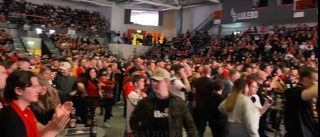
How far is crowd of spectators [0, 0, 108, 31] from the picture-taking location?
2367 cm

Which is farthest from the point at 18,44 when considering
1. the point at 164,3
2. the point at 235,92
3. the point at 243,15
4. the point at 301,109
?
the point at 301,109

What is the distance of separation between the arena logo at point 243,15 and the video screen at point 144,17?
10.2m

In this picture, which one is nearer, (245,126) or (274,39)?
(245,126)

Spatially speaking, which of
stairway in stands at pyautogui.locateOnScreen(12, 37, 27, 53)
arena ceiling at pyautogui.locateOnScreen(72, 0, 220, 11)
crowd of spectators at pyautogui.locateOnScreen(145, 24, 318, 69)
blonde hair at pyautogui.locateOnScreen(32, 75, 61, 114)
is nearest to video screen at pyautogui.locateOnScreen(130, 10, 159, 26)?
arena ceiling at pyautogui.locateOnScreen(72, 0, 220, 11)

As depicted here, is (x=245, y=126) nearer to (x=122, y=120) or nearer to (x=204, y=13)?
(x=122, y=120)

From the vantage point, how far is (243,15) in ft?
72.0

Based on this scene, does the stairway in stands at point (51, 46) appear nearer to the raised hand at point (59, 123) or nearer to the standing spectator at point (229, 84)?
the standing spectator at point (229, 84)

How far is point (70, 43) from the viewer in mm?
23172

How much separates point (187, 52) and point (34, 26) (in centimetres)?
1124

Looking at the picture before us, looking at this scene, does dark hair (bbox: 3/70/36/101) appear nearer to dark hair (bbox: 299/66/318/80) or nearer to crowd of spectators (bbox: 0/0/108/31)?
dark hair (bbox: 299/66/318/80)

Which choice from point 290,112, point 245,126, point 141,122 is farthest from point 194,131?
point 290,112

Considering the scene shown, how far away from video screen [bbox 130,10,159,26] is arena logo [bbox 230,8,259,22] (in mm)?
10240

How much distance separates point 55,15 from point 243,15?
49.6 ft

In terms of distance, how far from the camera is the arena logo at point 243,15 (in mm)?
20984
